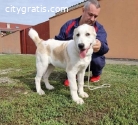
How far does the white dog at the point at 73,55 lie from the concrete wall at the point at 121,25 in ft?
20.8

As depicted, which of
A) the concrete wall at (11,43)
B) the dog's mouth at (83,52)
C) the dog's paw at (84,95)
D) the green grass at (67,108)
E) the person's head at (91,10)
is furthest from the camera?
the concrete wall at (11,43)

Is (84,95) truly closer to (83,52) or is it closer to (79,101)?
(79,101)

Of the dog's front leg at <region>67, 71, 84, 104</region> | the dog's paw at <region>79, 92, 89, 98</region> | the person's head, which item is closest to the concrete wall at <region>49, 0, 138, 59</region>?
the person's head

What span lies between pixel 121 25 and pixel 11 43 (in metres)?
17.3

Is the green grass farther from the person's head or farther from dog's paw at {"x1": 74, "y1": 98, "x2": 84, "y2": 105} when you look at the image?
the person's head

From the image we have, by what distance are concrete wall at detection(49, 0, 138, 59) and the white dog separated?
6.33 metres

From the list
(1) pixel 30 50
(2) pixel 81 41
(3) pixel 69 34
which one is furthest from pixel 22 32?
(2) pixel 81 41

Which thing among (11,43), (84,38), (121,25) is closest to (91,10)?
(84,38)

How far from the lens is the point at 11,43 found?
24359mm

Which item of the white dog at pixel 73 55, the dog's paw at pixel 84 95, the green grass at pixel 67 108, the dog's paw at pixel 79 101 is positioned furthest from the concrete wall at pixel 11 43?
the dog's paw at pixel 79 101

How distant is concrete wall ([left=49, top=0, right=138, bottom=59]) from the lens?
9.02 meters

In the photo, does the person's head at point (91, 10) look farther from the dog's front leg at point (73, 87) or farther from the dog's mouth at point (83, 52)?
the dog's front leg at point (73, 87)

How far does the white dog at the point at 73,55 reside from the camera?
2588 millimetres

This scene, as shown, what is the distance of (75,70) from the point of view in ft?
9.09
